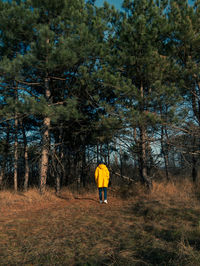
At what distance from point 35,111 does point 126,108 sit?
3.71 metres

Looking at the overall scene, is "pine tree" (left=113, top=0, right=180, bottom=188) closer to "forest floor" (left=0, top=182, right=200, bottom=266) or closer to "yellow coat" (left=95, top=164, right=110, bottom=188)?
"yellow coat" (left=95, top=164, right=110, bottom=188)

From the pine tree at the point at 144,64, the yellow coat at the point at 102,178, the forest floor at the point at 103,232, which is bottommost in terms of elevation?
the forest floor at the point at 103,232

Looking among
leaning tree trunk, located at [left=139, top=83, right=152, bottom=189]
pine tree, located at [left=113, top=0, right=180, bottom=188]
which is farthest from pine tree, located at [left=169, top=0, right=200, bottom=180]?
leaning tree trunk, located at [left=139, top=83, right=152, bottom=189]

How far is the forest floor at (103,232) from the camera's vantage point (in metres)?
3.29

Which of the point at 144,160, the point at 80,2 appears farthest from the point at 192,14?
the point at 144,160

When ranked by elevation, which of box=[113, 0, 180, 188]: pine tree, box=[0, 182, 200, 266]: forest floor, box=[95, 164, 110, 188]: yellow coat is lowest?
box=[0, 182, 200, 266]: forest floor

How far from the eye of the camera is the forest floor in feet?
10.8

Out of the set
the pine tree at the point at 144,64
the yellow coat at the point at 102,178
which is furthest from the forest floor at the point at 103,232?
the pine tree at the point at 144,64

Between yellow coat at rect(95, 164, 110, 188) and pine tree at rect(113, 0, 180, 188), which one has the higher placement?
pine tree at rect(113, 0, 180, 188)

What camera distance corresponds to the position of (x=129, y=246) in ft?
12.5

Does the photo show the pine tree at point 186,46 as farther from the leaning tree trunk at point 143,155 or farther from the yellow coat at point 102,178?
the yellow coat at point 102,178

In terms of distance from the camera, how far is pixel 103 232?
4.75 meters

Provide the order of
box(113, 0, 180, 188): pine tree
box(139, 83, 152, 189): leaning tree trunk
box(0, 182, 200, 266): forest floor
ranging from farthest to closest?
1. box(139, 83, 152, 189): leaning tree trunk
2. box(113, 0, 180, 188): pine tree
3. box(0, 182, 200, 266): forest floor

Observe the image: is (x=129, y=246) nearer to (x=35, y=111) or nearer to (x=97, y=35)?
(x=35, y=111)
